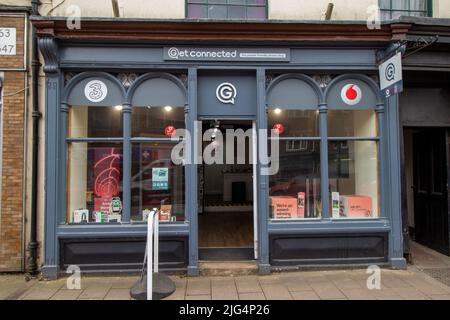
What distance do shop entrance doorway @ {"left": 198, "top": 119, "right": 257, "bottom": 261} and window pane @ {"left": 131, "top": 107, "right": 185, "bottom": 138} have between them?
739 millimetres

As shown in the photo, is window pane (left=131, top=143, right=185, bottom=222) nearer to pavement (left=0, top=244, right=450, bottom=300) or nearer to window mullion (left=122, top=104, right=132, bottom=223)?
window mullion (left=122, top=104, right=132, bottom=223)

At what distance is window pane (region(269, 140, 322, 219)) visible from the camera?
20.9 ft

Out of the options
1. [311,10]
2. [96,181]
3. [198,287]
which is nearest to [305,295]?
[198,287]

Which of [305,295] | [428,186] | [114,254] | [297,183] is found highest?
[297,183]

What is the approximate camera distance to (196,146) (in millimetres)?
6062

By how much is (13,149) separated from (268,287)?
4857 millimetres

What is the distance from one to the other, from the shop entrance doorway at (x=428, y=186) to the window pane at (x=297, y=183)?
2637 mm

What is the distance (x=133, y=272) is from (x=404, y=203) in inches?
198

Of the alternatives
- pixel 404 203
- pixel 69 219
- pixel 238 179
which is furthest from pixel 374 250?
pixel 238 179

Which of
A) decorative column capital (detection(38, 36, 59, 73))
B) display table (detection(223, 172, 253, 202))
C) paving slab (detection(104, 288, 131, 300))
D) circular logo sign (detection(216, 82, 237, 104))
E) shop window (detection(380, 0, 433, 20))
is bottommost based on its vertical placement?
paving slab (detection(104, 288, 131, 300))

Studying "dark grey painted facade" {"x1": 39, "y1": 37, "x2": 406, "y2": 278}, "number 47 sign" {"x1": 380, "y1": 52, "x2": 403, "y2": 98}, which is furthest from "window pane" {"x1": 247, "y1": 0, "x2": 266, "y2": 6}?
"number 47 sign" {"x1": 380, "y1": 52, "x2": 403, "y2": 98}

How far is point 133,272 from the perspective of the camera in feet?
19.2

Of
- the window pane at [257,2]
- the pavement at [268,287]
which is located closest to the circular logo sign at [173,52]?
the window pane at [257,2]

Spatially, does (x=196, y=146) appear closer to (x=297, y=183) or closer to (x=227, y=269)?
(x=297, y=183)
